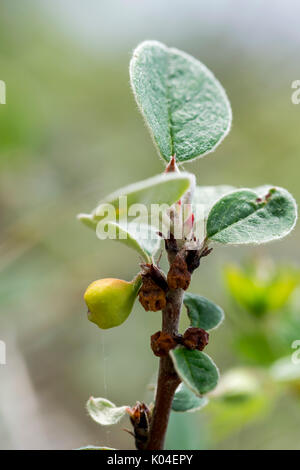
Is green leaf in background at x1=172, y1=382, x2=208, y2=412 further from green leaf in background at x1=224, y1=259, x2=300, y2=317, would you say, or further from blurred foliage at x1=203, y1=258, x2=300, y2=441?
green leaf in background at x1=224, y1=259, x2=300, y2=317

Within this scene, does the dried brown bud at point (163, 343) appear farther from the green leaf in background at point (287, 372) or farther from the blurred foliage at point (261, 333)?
the blurred foliage at point (261, 333)

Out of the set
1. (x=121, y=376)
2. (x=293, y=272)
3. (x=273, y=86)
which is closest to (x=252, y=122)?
(x=273, y=86)

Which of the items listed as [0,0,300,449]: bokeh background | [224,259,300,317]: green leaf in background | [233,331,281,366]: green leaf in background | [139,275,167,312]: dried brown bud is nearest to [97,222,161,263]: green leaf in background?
[139,275,167,312]: dried brown bud

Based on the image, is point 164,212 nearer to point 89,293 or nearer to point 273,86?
point 89,293

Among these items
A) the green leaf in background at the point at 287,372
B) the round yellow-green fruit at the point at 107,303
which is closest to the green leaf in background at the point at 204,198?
the round yellow-green fruit at the point at 107,303

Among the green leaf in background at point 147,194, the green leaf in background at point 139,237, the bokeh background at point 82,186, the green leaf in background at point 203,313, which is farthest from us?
the bokeh background at point 82,186
